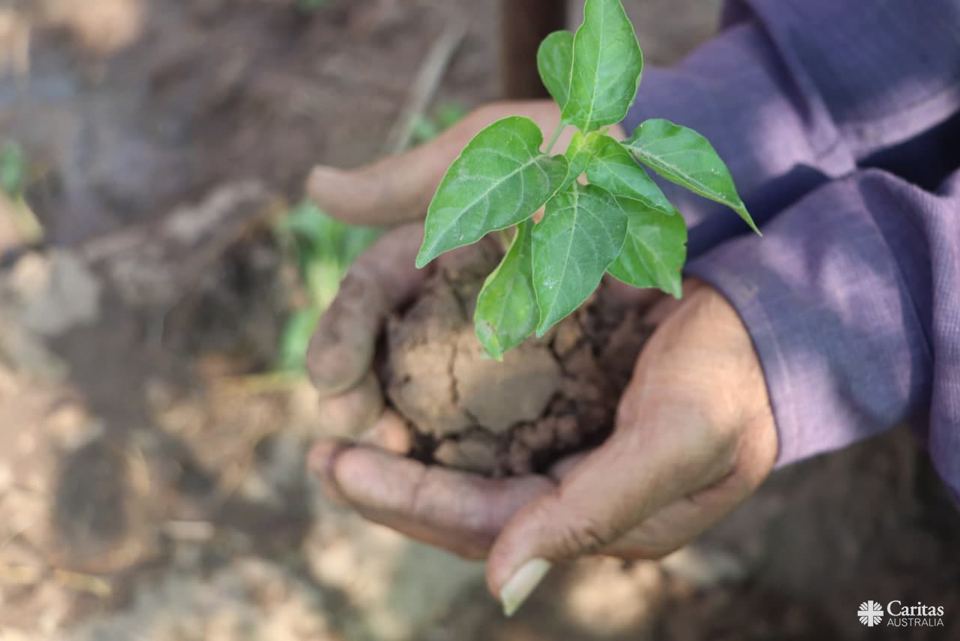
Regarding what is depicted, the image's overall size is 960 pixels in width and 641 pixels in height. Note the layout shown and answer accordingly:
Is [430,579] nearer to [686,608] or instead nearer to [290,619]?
[290,619]

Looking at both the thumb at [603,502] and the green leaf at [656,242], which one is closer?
the green leaf at [656,242]

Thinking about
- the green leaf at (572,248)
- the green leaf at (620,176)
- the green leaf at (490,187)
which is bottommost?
the green leaf at (572,248)

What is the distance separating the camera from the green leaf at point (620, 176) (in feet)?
4.24

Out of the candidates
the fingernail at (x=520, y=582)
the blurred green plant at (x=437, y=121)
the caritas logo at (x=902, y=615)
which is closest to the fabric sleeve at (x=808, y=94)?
the fingernail at (x=520, y=582)

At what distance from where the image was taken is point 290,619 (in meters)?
2.68

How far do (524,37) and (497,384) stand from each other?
1.16 meters

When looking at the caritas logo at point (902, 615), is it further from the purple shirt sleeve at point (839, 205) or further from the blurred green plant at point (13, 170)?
the blurred green plant at point (13, 170)

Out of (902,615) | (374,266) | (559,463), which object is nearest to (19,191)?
(374,266)

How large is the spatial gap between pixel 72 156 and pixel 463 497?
3056 mm

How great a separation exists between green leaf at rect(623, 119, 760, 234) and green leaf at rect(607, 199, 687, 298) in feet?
0.70

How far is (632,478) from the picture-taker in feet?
5.39

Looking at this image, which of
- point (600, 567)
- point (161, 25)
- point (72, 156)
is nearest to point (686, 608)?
point (600, 567)

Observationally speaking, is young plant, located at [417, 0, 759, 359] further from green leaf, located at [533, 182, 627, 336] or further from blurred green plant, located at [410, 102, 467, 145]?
blurred green plant, located at [410, 102, 467, 145]

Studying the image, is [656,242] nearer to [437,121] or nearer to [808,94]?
[808,94]
